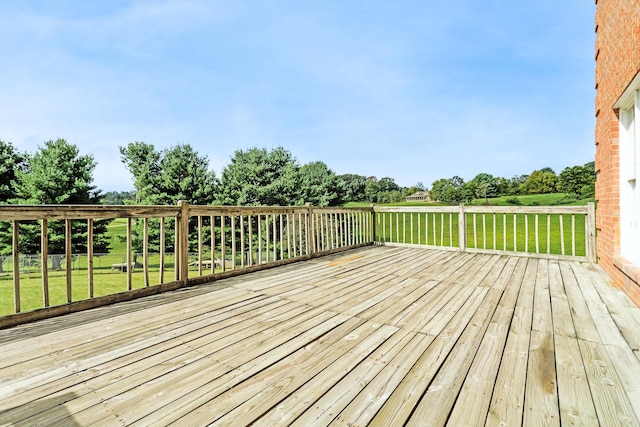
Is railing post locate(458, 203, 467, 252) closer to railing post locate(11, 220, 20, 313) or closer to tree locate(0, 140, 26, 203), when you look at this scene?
railing post locate(11, 220, 20, 313)

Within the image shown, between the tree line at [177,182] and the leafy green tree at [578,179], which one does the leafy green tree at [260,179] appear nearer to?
the tree line at [177,182]

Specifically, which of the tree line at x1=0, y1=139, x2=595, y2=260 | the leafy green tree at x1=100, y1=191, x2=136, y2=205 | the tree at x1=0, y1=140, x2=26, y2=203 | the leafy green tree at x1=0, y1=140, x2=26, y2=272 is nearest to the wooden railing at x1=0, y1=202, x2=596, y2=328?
the tree line at x1=0, y1=139, x2=595, y2=260

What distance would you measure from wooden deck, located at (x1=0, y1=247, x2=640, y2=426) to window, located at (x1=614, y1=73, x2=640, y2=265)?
52cm

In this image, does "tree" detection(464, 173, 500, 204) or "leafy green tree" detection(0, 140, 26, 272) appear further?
"leafy green tree" detection(0, 140, 26, 272)

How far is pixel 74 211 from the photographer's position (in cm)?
228

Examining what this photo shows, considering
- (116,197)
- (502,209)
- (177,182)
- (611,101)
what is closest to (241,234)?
(611,101)

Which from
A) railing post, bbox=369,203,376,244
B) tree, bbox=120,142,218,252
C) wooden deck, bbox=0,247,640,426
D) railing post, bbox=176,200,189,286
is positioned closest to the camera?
wooden deck, bbox=0,247,640,426

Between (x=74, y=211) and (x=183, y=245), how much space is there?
0.96 meters

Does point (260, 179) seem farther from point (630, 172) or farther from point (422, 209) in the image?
point (630, 172)

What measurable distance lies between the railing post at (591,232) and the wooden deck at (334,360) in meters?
1.71

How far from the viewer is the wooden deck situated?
111 cm

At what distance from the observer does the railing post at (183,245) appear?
300cm

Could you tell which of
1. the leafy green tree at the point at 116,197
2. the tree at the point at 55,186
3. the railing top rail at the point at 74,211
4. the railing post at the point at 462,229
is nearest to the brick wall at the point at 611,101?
the railing post at the point at 462,229

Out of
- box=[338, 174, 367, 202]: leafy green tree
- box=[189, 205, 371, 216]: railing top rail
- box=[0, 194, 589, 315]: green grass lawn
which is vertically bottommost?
box=[0, 194, 589, 315]: green grass lawn
